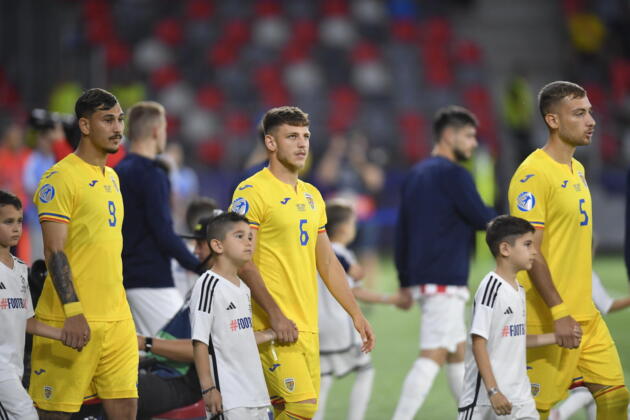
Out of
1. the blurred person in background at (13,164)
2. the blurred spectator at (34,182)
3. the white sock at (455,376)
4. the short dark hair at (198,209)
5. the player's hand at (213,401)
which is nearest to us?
the player's hand at (213,401)

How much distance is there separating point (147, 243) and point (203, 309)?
1.73 metres

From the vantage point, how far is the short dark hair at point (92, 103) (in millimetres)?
5324

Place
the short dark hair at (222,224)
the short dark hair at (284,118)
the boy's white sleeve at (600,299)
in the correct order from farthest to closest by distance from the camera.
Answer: the boy's white sleeve at (600,299) → the short dark hair at (284,118) → the short dark hair at (222,224)

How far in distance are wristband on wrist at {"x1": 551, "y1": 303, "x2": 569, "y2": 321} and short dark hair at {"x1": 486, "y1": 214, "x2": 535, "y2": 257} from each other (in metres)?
0.42

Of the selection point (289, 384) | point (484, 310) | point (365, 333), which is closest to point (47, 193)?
point (289, 384)

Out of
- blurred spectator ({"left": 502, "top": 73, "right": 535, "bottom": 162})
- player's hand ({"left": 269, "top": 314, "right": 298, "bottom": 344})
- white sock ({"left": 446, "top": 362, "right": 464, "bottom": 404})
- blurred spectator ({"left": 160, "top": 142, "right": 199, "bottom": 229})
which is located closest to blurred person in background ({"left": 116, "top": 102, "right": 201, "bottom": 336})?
player's hand ({"left": 269, "top": 314, "right": 298, "bottom": 344})

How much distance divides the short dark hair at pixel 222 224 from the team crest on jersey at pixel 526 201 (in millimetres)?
1531

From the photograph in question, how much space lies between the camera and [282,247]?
5367mm

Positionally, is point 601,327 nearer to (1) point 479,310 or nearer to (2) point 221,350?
(1) point 479,310

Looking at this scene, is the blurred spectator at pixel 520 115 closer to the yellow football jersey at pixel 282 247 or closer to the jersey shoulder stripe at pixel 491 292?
the jersey shoulder stripe at pixel 491 292

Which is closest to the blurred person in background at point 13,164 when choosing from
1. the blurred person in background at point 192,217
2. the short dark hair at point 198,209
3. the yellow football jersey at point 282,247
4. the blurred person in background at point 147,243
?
the blurred person in background at point 192,217

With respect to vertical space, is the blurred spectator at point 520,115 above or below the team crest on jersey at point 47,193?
above

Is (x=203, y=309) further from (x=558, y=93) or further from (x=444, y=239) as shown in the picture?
(x=444, y=239)

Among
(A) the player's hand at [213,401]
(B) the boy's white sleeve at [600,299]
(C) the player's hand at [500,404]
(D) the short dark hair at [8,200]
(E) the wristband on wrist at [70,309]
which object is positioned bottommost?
(C) the player's hand at [500,404]
